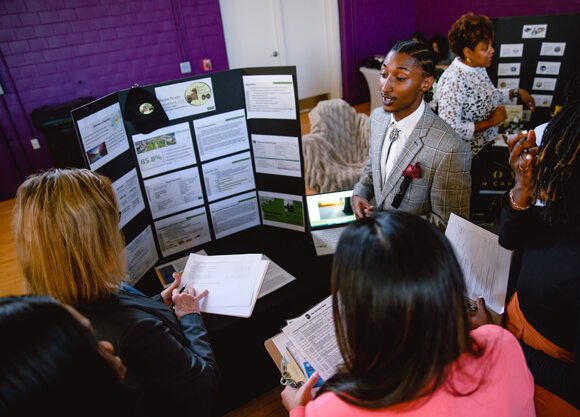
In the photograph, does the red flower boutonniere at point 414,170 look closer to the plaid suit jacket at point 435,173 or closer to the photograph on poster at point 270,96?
the plaid suit jacket at point 435,173

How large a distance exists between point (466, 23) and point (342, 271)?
7.70 ft

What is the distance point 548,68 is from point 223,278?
139 inches

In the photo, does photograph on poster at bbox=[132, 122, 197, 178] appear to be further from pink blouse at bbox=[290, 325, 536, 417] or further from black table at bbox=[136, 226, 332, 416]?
pink blouse at bbox=[290, 325, 536, 417]

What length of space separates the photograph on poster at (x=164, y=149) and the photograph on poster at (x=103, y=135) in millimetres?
86

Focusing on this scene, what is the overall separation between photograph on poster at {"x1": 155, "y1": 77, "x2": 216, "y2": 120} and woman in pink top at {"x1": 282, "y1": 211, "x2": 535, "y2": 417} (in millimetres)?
1422

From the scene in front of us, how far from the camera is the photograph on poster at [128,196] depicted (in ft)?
5.95

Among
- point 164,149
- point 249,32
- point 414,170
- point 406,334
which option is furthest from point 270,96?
→ point 249,32

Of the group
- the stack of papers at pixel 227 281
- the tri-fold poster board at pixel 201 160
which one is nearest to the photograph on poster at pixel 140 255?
the tri-fold poster board at pixel 201 160

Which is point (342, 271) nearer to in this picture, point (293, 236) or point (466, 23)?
point (293, 236)

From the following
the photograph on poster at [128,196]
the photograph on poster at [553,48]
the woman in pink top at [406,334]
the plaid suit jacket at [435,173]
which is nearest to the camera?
the woman in pink top at [406,334]

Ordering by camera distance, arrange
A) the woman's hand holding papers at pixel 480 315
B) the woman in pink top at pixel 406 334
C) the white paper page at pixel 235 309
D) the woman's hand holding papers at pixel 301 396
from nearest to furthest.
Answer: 1. the woman in pink top at pixel 406 334
2. the woman's hand holding papers at pixel 301 396
3. the woman's hand holding papers at pixel 480 315
4. the white paper page at pixel 235 309

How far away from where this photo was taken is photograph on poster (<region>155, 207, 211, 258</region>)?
2.13m

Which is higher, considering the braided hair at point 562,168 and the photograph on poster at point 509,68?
the braided hair at point 562,168

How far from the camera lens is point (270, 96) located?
77.4 inches
